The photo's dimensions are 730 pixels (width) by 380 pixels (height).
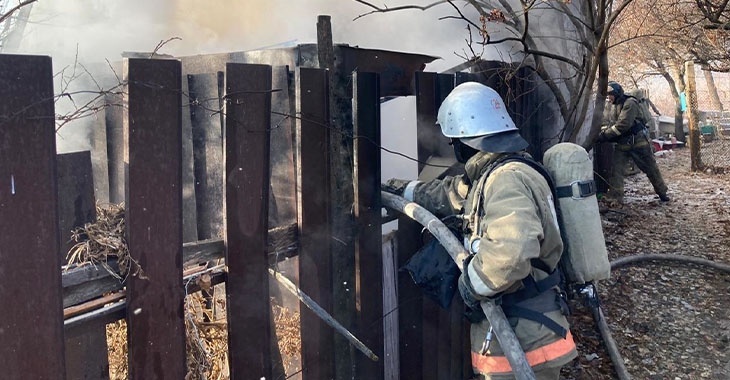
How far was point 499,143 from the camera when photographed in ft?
8.70

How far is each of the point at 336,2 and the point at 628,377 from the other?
6522 millimetres

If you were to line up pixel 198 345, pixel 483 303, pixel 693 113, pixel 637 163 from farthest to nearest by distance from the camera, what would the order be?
pixel 693 113, pixel 637 163, pixel 483 303, pixel 198 345

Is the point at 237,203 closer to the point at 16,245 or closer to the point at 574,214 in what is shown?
the point at 16,245

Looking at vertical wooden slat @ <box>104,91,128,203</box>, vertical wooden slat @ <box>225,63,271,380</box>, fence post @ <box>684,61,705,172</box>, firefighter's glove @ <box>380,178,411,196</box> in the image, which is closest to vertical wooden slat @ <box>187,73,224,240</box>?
vertical wooden slat @ <box>104,91,128,203</box>

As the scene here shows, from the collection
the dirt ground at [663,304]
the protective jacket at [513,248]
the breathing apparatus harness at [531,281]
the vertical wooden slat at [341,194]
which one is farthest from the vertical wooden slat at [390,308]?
the dirt ground at [663,304]

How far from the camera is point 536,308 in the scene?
268cm

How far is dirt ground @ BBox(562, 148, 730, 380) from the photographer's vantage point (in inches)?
163

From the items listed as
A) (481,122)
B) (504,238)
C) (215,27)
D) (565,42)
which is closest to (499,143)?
(481,122)

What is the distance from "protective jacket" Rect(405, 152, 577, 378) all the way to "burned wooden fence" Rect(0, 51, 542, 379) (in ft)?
2.13

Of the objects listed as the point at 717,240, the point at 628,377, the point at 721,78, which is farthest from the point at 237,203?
the point at 721,78

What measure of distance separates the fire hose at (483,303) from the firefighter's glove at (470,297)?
0.04m

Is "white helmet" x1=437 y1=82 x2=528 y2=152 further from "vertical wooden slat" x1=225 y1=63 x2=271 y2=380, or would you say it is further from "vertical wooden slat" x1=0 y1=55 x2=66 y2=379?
"vertical wooden slat" x1=0 y1=55 x2=66 y2=379

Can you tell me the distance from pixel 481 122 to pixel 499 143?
0.14 m

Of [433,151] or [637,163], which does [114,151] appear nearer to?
[433,151]
